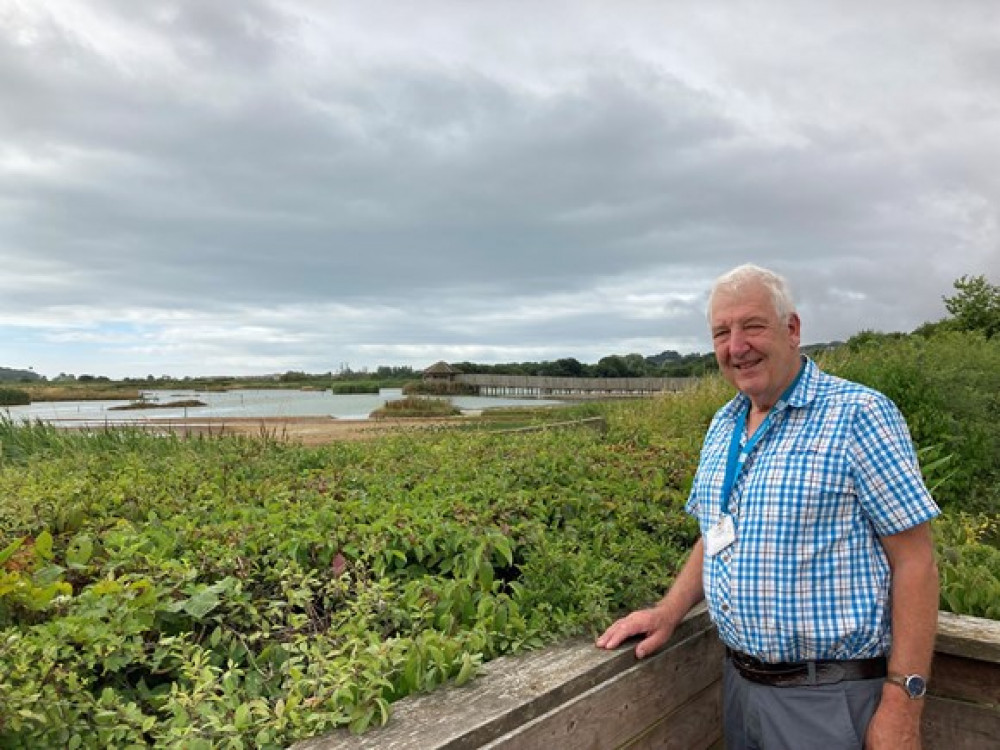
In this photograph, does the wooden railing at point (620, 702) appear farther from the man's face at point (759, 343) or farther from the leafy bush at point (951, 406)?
the leafy bush at point (951, 406)

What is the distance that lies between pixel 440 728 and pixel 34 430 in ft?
26.9

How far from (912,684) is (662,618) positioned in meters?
0.72

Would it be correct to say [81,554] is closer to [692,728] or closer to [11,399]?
[692,728]

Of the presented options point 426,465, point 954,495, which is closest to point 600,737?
point 426,465

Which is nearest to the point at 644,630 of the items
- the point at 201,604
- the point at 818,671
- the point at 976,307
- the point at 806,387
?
the point at 818,671

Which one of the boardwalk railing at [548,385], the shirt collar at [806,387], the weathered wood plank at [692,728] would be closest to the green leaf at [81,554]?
the weathered wood plank at [692,728]

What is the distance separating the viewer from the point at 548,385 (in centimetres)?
4397

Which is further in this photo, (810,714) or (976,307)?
(976,307)

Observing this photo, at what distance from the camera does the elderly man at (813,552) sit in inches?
75.3

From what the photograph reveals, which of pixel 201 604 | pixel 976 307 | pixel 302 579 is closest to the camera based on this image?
pixel 201 604

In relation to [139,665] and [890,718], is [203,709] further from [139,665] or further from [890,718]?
[890,718]

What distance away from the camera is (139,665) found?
89.9 inches

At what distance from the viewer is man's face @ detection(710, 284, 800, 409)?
213 cm

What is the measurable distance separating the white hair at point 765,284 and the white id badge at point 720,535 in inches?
23.8
